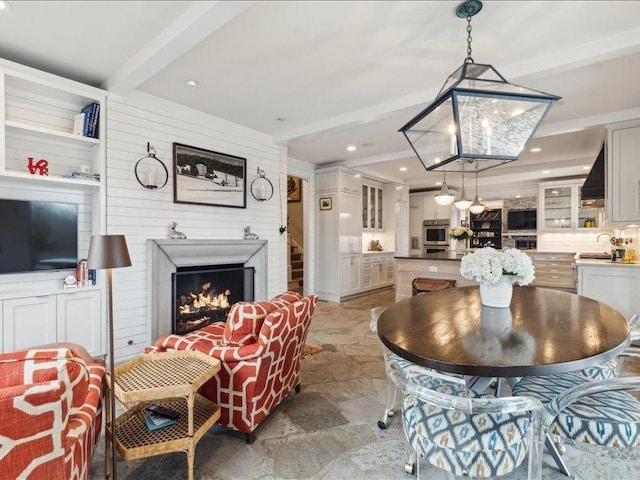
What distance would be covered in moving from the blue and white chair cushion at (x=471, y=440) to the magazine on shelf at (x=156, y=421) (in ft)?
4.13

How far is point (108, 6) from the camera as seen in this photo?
2.14 metres

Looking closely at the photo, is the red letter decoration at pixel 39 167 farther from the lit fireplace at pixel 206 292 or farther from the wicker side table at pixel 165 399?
the wicker side table at pixel 165 399

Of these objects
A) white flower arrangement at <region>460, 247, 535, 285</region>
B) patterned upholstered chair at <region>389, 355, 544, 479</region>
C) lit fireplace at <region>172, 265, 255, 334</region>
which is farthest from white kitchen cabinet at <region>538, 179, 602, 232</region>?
patterned upholstered chair at <region>389, 355, 544, 479</region>

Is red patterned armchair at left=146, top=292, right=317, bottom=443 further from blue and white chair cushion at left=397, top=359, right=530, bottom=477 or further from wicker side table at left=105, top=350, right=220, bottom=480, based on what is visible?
blue and white chair cushion at left=397, top=359, right=530, bottom=477

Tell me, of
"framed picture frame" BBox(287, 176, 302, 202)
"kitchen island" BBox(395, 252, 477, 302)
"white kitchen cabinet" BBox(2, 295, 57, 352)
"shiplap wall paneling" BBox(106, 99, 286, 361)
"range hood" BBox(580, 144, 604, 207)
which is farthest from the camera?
"framed picture frame" BBox(287, 176, 302, 202)

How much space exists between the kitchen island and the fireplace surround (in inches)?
90.5

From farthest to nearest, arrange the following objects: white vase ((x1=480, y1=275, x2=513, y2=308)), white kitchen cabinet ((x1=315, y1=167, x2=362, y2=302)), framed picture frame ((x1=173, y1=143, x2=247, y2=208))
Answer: white kitchen cabinet ((x1=315, y1=167, x2=362, y2=302)) → framed picture frame ((x1=173, y1=143, x2=247, y2=208)) → white vase ((x1=480, y1=275, x2=513, y2=308))

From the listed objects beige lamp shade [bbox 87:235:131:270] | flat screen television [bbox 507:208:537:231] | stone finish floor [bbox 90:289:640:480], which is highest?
flat screen television [bbox 507:208:537:231]

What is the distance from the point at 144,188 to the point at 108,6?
1.75 meters

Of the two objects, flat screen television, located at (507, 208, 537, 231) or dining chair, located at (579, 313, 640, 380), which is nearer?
dining chair, located at (579, 313, 640, 380)

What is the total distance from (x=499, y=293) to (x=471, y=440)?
1.12 m

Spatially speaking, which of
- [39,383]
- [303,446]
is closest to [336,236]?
[303,446]

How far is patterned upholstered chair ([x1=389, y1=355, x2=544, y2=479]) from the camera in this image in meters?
1.19

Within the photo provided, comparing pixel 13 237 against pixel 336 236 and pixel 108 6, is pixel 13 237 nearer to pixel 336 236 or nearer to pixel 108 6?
pixel 108 6
